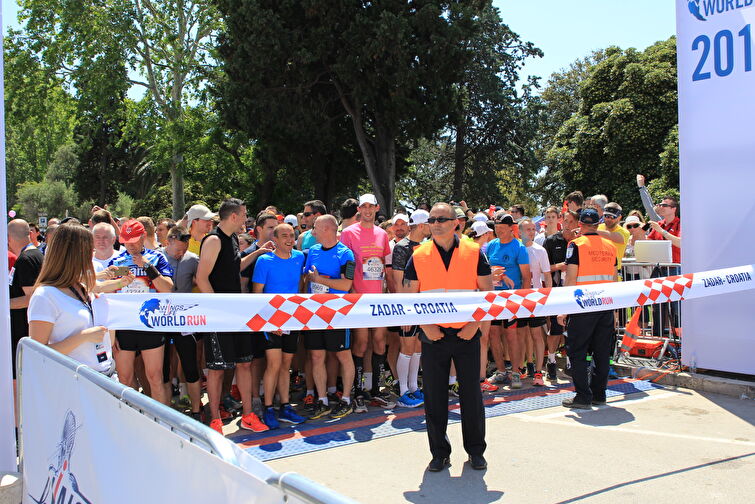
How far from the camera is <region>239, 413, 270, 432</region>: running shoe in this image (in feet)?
21.6

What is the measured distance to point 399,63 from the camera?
940 inches

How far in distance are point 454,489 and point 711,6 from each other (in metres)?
6.31

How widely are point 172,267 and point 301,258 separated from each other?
140 centimetres

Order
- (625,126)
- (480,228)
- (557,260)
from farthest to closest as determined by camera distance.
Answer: (625,126)
(557,260)
(480,228)

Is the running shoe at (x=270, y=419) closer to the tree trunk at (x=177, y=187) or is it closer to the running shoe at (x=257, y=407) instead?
the running shoe at (x=257, y=407)

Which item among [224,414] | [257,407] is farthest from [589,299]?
[224,414]

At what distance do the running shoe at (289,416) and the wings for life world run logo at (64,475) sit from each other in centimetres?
317

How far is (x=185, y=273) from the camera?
6840mm

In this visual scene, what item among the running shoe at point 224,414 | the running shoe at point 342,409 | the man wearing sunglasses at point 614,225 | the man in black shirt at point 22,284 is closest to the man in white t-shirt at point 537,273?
the man wearing sunglasses at point 614,225

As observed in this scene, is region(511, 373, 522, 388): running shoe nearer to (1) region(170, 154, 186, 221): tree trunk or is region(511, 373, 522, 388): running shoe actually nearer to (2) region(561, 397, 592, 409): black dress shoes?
(2) region(561, 397, 592, 409): black dress shoes

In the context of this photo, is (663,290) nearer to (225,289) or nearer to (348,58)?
(225,289)

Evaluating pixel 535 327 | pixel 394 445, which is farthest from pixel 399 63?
pixel 394 445

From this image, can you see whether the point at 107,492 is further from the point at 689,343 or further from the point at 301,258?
the point at 689,343

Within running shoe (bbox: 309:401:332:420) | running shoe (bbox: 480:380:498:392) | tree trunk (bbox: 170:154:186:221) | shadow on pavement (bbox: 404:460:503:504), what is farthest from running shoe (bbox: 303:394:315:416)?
tree trunk (bbox: 170:154:186:221)
